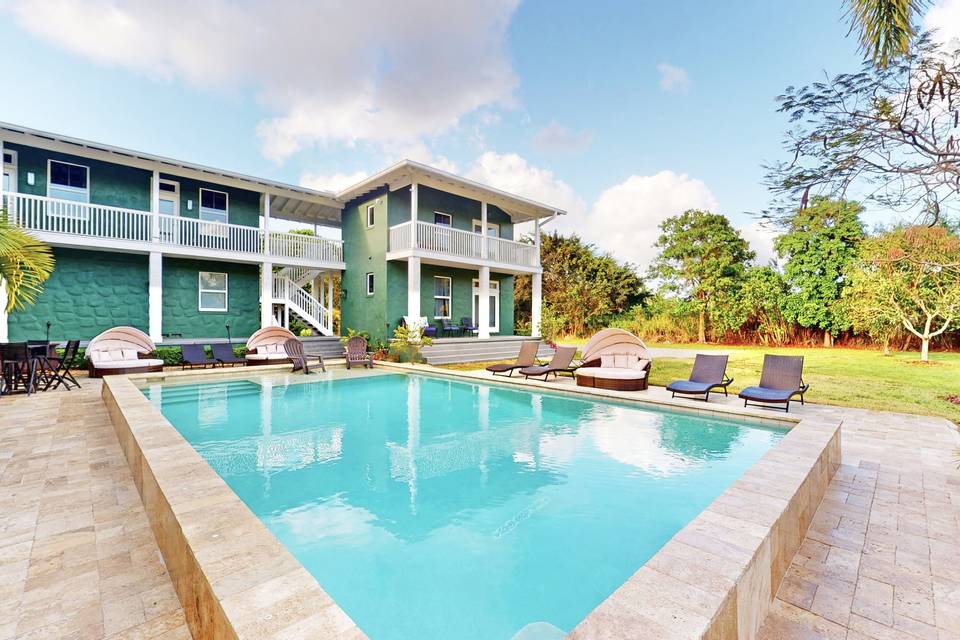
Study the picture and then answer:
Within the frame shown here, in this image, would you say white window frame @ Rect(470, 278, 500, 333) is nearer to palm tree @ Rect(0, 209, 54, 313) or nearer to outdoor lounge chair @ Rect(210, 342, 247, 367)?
outdoor lounge chair @ Rect(210, 342, 247, 367)

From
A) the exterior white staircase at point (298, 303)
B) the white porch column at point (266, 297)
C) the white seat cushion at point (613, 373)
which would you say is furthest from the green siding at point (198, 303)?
the white seat cushion at point (613, 373)

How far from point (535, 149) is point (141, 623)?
63.0ft

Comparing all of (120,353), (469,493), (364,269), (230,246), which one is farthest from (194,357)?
(469,493)

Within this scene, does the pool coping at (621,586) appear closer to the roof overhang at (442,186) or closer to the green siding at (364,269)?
the roof overhang at (442,186)

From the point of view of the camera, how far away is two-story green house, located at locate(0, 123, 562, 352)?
1216cm

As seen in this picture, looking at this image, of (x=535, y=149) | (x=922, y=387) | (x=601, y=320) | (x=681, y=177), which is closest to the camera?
(x=922, y=387)

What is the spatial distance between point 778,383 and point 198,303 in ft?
53.8

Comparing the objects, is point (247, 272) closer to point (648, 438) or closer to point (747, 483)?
point (648, 438)

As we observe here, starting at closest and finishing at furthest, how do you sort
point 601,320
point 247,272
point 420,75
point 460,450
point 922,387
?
point 460,450 < point 922,387 < point 420,75 < point 247,272 < point 601,320

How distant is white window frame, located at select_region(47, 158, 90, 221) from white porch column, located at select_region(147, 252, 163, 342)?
203 cm

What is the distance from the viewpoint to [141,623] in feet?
6.90

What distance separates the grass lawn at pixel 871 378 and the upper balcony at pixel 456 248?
→ 4.08m

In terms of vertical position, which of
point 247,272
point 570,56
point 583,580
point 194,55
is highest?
point 570,56

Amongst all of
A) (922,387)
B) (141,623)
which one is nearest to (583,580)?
(141,623)
